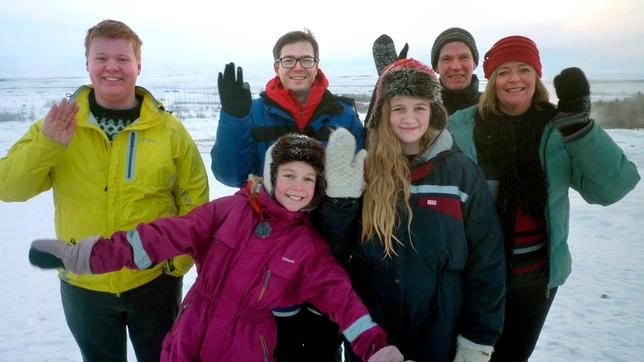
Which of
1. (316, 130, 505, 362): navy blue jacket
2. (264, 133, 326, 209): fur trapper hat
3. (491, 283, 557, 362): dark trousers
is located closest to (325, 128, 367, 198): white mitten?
(316, 130, 505, 362): navy blue jacket

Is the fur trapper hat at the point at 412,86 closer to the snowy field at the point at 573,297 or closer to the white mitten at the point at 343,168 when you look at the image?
the white mitten at the point at 343,168

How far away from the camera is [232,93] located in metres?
2.19

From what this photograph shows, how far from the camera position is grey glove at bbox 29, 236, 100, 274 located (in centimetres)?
171

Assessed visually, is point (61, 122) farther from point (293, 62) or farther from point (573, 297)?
point (573, 297)

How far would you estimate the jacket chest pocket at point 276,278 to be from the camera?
1.88m

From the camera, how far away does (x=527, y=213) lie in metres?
2.19

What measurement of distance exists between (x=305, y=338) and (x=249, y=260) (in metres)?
0.67

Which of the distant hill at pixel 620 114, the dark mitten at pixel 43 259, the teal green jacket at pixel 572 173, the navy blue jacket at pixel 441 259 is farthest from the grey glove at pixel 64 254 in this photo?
the distant hill at pixel 620 114

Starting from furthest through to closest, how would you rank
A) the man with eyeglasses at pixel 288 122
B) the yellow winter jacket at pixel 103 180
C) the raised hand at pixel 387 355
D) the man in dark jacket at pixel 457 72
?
the man in dark jacket at pixel 457 72 < the man with eyeglasses at pixel 288 122 < the yellow winter jacket at pixel 103 180 < the raised hand at pixel 387 355

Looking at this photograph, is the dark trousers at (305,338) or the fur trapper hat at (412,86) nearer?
the fur trapper hat at (412,86)

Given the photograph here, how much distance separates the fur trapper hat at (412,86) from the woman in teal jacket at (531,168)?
0.34 m

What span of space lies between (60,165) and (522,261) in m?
2.45

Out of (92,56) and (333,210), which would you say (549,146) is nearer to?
(333,210)

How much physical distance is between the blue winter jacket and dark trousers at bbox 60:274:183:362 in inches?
28.2
